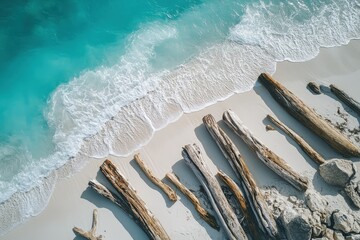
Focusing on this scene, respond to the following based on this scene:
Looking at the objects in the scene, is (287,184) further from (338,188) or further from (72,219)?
(72,219)

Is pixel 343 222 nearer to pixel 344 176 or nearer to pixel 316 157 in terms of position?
pixel 344 176

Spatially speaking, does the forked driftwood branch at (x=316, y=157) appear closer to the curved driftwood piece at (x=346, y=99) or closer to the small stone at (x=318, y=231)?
the small stone at (x=318, y=231)

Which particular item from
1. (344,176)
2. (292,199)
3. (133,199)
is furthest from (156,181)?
(344,176)

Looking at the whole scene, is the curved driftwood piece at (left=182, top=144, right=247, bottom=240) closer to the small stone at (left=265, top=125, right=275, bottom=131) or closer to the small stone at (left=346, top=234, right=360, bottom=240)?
the small stone at (left=265, top=125, right=275, bottom=131)

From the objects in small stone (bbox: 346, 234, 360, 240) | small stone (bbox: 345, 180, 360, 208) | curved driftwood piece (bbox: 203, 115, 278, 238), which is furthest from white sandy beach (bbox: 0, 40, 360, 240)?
small stone (bbox: 346, 234, 360, 240)

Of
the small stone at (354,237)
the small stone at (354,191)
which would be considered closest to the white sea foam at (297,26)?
the small stone at (354,191)

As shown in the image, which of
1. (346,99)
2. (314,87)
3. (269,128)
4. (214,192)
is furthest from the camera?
(314,87)
